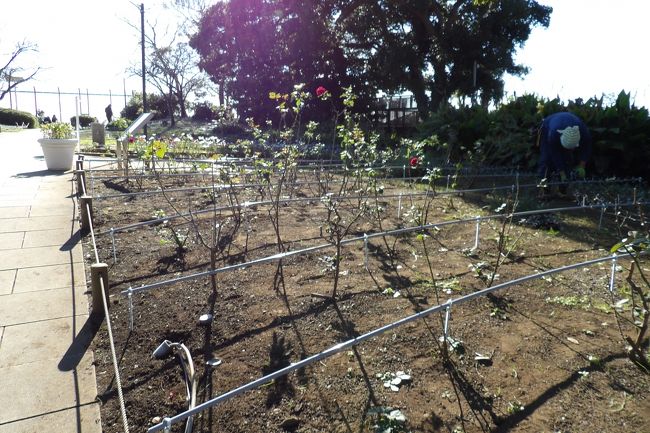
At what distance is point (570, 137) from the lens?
6336mm

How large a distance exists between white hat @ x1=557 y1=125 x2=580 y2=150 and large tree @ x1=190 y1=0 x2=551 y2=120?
11.3 meters

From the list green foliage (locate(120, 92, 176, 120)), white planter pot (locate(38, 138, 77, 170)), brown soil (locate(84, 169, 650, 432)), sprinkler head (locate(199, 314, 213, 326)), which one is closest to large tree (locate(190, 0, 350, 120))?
green foliage (locate(120, 92, 176, 120))

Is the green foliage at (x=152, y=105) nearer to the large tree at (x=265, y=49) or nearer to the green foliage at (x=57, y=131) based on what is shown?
the large tree at (x=265, y=49)

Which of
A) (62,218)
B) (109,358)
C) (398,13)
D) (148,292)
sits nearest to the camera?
(109,358)

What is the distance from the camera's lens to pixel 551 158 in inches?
272

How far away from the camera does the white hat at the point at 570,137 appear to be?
20.8 feet

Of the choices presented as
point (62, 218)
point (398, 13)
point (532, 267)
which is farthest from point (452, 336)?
point (398, 13)

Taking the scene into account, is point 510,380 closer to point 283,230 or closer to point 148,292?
point 148,292

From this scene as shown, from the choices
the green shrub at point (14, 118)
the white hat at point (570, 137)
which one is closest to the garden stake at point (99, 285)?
the white hat at point (570, 137)

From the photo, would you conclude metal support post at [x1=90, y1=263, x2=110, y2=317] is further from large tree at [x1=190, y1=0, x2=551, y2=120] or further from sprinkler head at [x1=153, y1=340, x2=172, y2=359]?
large tree at [x1=190, y1=0, x2=551, y2=120]

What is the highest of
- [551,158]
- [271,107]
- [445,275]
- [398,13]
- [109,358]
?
[398,13]

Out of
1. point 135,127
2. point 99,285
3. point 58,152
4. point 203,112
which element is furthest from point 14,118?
point 99,285

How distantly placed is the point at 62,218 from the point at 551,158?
697 centimetres

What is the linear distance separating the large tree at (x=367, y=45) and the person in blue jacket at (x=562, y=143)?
35.5ft
